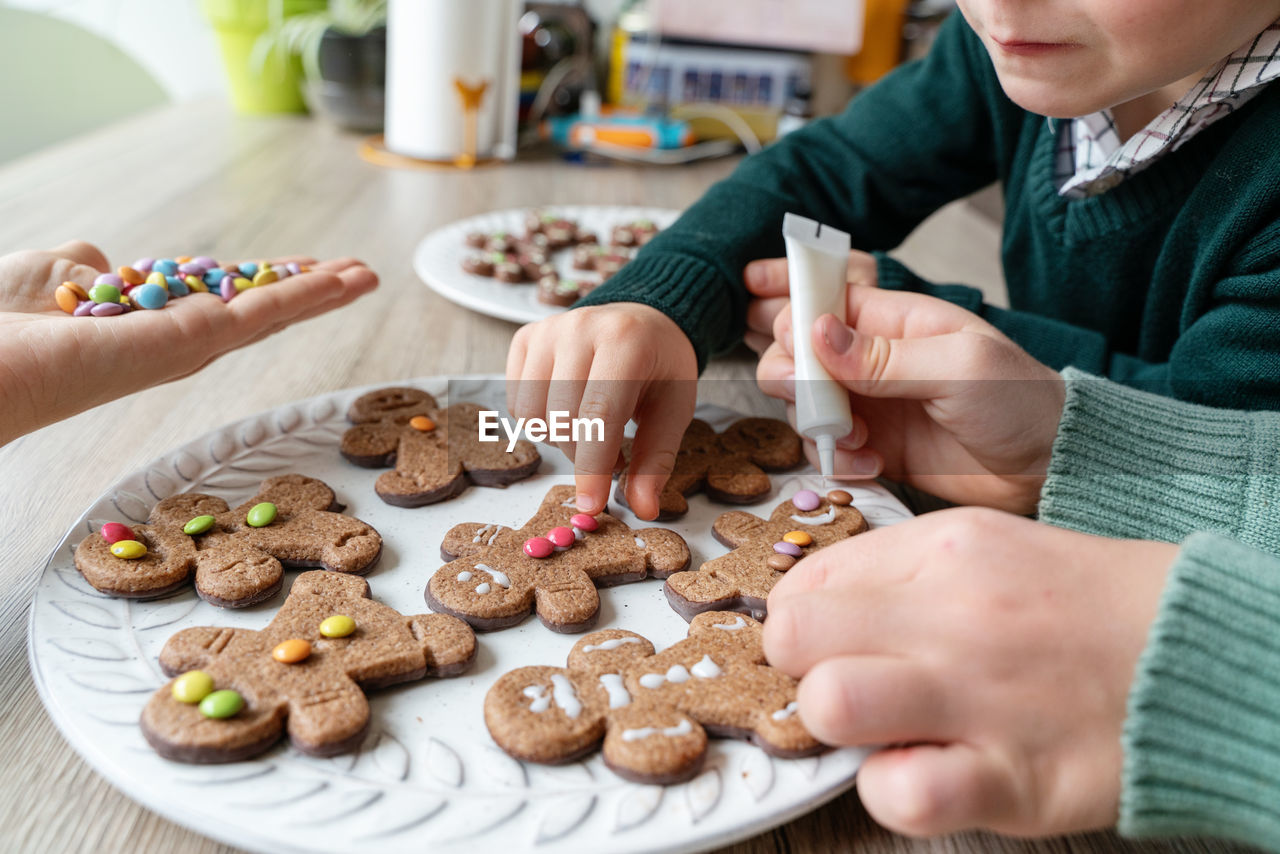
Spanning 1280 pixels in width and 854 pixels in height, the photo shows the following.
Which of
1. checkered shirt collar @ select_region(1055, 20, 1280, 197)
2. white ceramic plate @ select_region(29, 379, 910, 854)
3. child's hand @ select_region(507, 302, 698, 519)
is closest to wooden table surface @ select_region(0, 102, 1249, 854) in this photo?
white ceramic plate @ select_region(29, 379, 910, 854)

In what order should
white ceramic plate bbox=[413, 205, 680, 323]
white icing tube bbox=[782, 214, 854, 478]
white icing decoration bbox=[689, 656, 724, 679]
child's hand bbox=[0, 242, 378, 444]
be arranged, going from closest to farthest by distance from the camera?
white icing decoration bbox=[689, 656, 724, 679] → child's hand bbox=[0, 242, 378, 444] → white icing tube bbox=[782, 214, 854, 478] → white ceramic plate bbox=[413, 205, 680, 323]

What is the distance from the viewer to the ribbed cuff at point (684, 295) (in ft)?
2.64

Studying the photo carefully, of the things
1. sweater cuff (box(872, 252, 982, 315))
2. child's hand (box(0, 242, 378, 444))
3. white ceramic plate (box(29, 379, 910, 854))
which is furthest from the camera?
sweater cuff (box(872, 252, 982, 315))

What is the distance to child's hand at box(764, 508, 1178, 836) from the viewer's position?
43cm

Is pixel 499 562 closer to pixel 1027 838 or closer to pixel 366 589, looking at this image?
pixel 366 589

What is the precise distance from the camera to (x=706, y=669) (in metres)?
0.52

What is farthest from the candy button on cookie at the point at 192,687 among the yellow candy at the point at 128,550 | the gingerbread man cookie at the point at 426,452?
the gingerbread man cookie at the point at 426,452

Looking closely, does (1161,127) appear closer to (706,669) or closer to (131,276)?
(706,669)

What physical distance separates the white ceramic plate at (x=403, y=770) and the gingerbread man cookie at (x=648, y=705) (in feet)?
0.03

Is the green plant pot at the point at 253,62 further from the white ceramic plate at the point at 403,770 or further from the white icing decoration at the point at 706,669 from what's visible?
the white icing decoration at the point at 706,669

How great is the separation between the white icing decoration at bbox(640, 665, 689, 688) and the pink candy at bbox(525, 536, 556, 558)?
142mm

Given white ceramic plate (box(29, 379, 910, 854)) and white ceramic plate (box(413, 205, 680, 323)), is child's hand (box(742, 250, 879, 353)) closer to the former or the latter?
white ceramic plate (box(413, 205, 680, 323))

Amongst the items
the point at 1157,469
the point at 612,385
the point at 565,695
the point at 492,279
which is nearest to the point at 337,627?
the point at 565,695

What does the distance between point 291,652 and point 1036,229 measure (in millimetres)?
858
